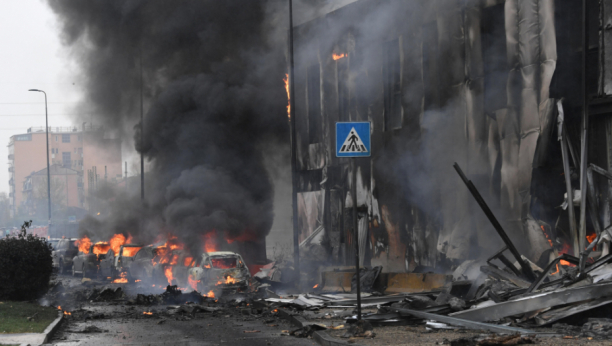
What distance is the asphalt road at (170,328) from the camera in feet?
32.4

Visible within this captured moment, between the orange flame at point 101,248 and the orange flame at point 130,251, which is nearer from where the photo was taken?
the orange flame at point 130,251

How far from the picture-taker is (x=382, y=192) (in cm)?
2062

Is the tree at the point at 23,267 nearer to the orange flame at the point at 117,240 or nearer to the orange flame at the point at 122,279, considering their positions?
the orange flame at the point at 122,279

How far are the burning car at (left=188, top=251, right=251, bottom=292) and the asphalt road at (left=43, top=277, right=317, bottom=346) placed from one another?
2473 millimetres

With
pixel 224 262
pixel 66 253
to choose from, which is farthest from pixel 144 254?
pixel 66 253

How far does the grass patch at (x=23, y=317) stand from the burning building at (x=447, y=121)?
956cm

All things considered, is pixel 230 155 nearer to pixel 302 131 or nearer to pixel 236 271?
pixel 302 131

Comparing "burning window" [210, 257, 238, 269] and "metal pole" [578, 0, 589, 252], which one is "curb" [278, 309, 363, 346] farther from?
"burning window" [210, 257, 238, 269]

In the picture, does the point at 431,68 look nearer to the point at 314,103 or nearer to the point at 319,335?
the point at 314,103

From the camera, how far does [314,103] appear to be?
81.7 ft

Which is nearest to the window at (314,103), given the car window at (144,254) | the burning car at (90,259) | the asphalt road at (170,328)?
the car window at (144,254)

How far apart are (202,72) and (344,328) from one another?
22902mm

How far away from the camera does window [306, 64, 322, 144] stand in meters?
24.6

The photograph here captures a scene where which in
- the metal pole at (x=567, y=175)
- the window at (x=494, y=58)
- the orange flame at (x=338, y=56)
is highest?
the orange flame at (x=338, y=56)
